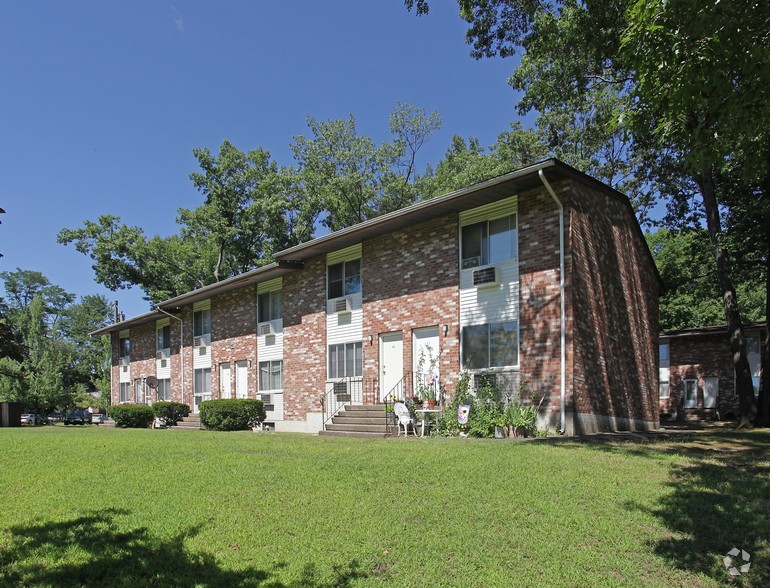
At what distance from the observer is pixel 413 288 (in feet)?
54.3

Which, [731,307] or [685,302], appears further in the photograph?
[685,302]

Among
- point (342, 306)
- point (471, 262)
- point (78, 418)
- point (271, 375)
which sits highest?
point (471, 262)

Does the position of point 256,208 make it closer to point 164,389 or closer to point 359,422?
point 164,389

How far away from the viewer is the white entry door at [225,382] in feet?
82.0

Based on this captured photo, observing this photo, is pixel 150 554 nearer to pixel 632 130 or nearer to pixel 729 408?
pixel 632 130

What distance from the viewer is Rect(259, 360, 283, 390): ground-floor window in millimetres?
22047

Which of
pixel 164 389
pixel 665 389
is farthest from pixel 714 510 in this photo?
pixel 164 389

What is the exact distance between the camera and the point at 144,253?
40.2 m

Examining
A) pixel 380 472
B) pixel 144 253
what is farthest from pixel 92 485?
pixel 144 253

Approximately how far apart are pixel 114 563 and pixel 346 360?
13650 millimetres

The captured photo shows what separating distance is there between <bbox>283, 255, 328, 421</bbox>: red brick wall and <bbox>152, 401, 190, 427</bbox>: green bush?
21.7ft

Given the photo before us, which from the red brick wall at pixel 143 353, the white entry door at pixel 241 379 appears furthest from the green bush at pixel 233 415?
the red brick wall at pixel 143 353

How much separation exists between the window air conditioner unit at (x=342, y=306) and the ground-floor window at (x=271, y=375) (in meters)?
4.06

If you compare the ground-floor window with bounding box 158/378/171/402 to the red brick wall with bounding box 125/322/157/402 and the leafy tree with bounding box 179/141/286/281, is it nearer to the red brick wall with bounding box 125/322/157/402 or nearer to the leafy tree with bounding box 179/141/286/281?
the red brick wall with bounding box 125/322/157/402
